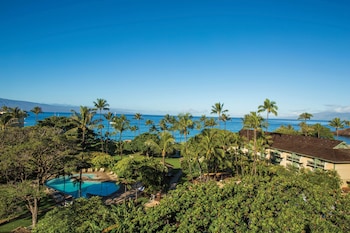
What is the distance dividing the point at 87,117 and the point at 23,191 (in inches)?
589

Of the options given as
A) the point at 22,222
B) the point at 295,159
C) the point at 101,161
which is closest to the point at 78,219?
the point at 22,222

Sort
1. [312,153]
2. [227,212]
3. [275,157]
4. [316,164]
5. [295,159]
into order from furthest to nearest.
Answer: [275,157]
[295,159]
[312,153]
[316,164]
[227,212]

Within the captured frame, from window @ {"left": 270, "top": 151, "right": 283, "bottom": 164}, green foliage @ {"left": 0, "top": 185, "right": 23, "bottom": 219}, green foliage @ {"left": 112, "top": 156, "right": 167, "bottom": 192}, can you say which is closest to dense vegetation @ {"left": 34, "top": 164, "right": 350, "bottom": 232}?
green foliage @ {"left": 0, "top": 185, "right": 23, "bottom": 219}

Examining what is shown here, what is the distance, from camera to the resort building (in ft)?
106

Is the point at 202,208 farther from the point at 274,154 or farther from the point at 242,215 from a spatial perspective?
the point at 274,154

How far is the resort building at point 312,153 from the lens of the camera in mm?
32438

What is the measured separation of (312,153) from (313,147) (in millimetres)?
2206

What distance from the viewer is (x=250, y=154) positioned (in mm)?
43375

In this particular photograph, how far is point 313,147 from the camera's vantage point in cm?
3750

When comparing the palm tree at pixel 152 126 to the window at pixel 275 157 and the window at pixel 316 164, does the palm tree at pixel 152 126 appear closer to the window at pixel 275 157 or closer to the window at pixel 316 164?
the window at pixel 275 157

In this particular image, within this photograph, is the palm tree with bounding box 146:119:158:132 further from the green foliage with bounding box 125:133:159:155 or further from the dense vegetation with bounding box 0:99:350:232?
the dense vegetation with bounding box 0:99:350:232

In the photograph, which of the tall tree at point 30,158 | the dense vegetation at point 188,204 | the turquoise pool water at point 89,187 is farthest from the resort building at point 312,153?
the tall tree at point 30,158

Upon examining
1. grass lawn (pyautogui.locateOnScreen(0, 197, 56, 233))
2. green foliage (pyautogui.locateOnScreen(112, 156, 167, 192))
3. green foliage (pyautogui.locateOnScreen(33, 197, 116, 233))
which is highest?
green foliage (pyautogui.locateOnScreen(33, 197, 116, 233))

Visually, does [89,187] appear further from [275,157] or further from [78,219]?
[275,157]
